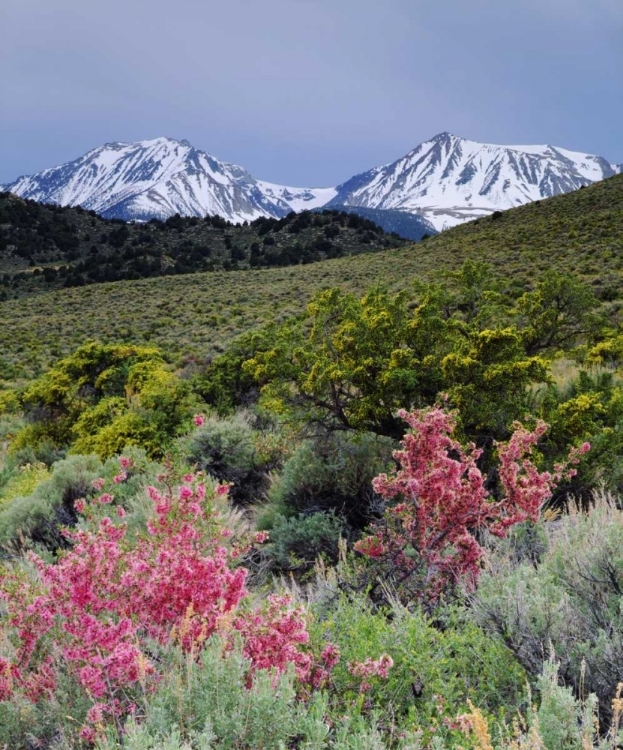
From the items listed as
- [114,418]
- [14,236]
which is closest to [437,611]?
[114,418]

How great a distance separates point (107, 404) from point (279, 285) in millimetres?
30327

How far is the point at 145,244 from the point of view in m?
63.8

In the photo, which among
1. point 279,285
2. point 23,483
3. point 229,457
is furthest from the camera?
point 279,285

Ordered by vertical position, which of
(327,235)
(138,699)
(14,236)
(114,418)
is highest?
(14,236)

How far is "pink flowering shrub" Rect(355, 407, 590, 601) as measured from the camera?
350 centimetres

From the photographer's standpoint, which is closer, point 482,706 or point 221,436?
point 482,706

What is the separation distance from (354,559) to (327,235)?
6175 cm

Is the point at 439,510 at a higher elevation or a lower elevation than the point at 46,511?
higher

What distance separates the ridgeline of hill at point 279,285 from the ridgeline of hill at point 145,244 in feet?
21.2

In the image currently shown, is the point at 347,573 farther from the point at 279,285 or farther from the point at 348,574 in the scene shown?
the point at 279,285

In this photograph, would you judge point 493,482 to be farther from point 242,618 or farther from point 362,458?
point 242,618

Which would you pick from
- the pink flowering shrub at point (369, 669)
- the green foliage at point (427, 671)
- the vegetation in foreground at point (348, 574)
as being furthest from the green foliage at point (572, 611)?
the pink flowering shrub at point (369, 669)

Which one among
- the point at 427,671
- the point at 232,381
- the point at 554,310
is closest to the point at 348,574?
→ the point at 427,671

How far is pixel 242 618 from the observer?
8.36 ft
